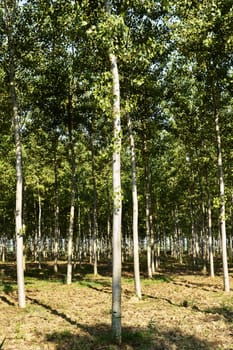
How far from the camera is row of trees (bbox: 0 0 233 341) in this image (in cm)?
1115

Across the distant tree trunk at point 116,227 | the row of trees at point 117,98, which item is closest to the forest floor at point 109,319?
the distant tree trunk at point 116,227

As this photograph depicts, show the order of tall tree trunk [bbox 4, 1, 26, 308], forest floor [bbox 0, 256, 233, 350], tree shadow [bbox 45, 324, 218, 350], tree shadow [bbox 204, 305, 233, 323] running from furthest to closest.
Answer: tall tree trunk [bbox 4, 1, 26, 308] → tree shadow [bbox 204, 305, 233, 323] → forest floor [bbox 0, 256, 233, 350] → tree shadow [bbox 45, 324, 218, 350]

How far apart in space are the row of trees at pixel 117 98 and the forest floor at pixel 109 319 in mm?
1053

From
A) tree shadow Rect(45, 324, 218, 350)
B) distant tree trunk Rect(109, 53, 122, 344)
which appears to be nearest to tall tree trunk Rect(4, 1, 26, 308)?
tree shadow Rect(45, 324, 218, 350)

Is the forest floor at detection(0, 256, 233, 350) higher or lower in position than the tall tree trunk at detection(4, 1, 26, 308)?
lower

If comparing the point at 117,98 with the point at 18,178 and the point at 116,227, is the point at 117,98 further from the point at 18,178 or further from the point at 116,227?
the point at 18,178

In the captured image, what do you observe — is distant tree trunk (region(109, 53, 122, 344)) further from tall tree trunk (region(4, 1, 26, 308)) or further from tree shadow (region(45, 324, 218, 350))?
tall tree trunk (region(4, 1, 26, 308))

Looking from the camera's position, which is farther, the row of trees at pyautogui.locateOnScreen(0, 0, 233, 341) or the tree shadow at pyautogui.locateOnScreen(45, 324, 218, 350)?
the row of trees at pyautogui.locateOnScreen(0, 0, 233, 341)

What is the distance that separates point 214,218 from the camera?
4462 cm

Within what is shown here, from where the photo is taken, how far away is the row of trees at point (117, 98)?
11.1m

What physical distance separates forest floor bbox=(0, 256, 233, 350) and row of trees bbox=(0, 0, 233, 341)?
105 centimetres

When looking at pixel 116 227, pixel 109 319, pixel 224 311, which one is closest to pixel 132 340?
pixel 109 319

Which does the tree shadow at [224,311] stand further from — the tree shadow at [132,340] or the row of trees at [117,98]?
the row of trees at [117,98]

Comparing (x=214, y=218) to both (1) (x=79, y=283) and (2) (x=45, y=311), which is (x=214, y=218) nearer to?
(1) (x=79, y=283)
